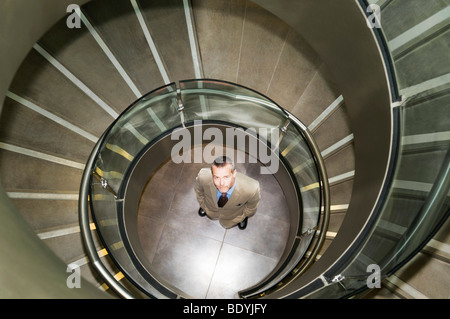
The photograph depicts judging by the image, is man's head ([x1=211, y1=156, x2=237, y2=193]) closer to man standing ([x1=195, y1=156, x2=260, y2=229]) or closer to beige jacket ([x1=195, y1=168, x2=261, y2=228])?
man standing ([x1=195, y1=156, x2=260, y2=229])

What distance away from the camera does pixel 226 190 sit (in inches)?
158

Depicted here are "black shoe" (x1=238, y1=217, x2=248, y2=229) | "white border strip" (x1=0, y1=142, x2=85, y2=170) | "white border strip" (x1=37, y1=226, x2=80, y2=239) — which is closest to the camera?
"white border strip" (x1=37, y1=226, x2=80, y2=239)

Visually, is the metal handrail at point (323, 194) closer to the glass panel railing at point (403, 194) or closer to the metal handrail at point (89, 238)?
the glass panel railing at point (403, 194)

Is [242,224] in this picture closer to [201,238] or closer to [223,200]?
[201,238]

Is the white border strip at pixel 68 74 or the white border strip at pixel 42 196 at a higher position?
the white border strip at pixel 68 74

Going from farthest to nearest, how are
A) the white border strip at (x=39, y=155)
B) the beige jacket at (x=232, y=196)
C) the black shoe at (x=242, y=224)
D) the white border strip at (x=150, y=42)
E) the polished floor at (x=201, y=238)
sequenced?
the black shoe at (x=242, y=224) < the polished floor at (x=201, y=238) < the white border strip at (x=150, y=42) < the beige jacket at (x=232, y=196) < the white border strip at (x=39, y=155)

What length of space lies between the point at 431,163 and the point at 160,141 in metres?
3.85

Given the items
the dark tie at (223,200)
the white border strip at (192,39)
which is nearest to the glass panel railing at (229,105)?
the white border strip at (192,39)

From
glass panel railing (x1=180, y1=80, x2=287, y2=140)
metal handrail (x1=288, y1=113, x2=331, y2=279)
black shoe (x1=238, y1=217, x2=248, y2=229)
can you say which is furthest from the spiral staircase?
black shoe (x1=238, y1=217, x2=248, y2=229)

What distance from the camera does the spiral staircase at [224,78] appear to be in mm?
3090

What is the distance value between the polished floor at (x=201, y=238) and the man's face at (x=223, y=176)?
198cm

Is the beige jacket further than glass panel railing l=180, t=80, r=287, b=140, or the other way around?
glass panel railing l=180, t=80, r=287, b=140

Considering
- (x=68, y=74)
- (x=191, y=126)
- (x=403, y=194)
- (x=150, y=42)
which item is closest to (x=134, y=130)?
(x=191, y=126)

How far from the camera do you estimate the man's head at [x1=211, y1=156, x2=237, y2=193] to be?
366 cm
